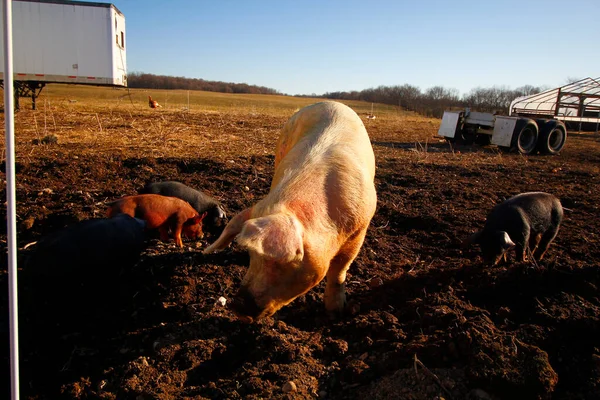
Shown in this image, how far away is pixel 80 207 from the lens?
19.5ft

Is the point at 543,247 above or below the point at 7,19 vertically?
below

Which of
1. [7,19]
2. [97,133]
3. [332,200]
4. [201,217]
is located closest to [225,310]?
[332,200]

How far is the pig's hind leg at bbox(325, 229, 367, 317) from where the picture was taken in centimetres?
360

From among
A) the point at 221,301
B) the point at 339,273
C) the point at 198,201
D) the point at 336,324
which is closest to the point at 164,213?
the point at 198,201

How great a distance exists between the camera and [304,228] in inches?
111

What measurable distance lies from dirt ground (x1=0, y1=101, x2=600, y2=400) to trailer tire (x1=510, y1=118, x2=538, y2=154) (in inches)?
323

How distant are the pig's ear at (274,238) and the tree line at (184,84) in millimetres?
76021

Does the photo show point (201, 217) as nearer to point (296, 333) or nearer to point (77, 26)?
point (296, 333)

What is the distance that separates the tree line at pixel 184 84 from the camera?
79.2 meters

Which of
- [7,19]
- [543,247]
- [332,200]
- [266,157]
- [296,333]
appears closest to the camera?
[7,19]

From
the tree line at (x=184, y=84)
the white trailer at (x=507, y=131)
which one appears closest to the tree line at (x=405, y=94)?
the tree line at (x=184, y=84)

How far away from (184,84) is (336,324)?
307 feet

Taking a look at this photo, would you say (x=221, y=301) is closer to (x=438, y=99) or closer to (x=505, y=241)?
(x=505, y=241)

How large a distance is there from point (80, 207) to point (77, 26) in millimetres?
17969
